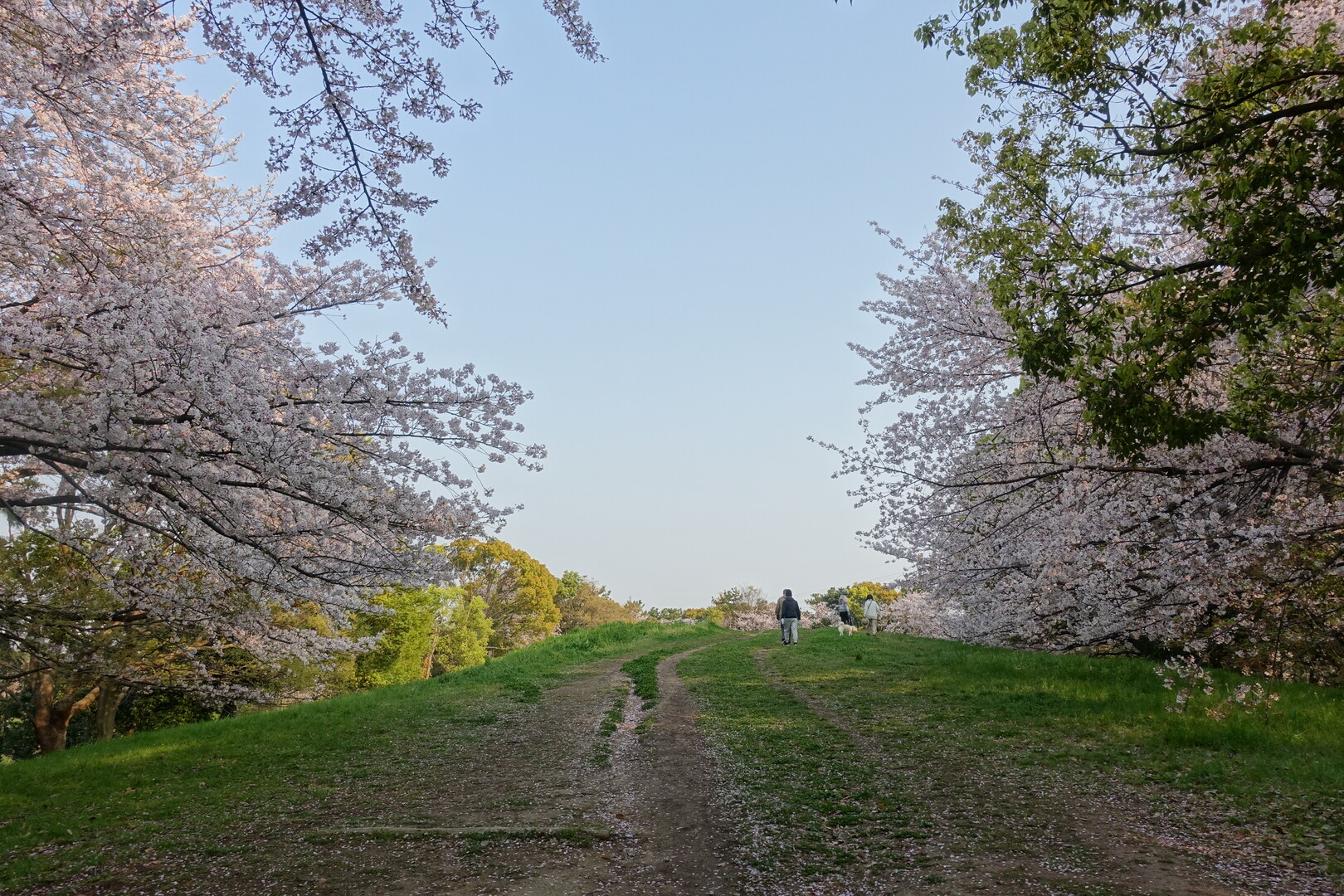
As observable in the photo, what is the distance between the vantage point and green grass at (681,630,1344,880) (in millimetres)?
6555

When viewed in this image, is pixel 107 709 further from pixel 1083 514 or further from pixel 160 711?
pixel 1083 514

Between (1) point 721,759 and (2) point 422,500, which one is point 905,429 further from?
(2) point 422,500

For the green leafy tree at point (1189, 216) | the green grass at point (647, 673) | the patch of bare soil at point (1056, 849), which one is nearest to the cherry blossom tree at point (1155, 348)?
the green leafy tree at point (1189, 216)

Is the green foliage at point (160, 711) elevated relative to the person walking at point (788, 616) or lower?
lower

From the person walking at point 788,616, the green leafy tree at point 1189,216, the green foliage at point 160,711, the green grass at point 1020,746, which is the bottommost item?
the green foliage at point 160,711

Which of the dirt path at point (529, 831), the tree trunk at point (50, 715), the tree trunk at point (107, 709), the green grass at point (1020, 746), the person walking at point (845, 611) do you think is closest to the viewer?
the dirt path at point (529, 831)

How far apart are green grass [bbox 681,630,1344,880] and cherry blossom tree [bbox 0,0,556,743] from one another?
4.99 meters

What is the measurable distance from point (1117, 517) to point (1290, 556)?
6.88 ft

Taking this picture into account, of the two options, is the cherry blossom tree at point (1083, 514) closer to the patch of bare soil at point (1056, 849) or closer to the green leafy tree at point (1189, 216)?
the green leafy tree at point (1189, 216)

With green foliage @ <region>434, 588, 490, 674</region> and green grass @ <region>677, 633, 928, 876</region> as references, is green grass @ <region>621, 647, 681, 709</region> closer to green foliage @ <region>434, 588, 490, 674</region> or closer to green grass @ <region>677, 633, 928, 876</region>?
green grass @ <region>677, 633, 928, 876</region>

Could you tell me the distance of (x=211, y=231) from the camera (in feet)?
35.0

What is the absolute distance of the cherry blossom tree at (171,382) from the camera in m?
7.04

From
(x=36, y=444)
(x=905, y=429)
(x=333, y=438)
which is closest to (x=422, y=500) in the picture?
(x=333, y=438)

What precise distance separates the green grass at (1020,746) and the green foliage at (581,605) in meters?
56.8
